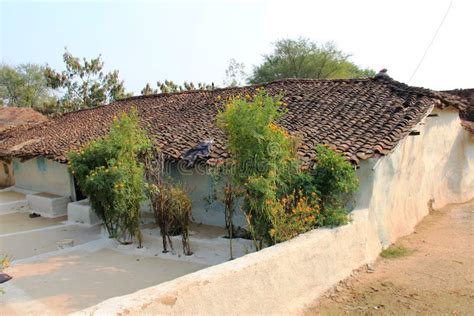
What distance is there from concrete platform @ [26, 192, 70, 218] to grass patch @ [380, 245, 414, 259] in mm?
10315

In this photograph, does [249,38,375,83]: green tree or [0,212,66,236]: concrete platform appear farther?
[249,38,375,83]: green tree

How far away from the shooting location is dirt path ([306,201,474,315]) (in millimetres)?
5324

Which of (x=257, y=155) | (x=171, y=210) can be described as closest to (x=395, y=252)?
(x=257, y=155)

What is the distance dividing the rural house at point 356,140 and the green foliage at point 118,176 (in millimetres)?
1331

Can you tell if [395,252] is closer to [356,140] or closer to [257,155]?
[356,140]

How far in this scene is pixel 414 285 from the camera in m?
6.05

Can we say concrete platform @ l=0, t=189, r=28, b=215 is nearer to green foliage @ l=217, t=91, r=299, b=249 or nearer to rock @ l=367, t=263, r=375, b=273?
green foliage @ l=217, t=91, r=299, b=249

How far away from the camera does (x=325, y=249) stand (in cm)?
593

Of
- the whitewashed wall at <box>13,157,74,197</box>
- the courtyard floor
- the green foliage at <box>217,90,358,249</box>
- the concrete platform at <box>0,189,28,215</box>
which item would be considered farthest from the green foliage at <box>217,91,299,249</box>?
the concrete platform at <box>0,189,28,215</box>

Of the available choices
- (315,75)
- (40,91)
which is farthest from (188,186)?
(40,91)

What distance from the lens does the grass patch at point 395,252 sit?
296 inches

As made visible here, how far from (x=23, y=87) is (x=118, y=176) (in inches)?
1545

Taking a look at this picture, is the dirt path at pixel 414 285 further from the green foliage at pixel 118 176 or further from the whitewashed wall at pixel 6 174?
the whitewashed wall at pixel 6 174

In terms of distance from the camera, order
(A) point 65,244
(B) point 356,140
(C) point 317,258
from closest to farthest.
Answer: (C) point 317,258
(B) point 356,140
(A) point 65,244
